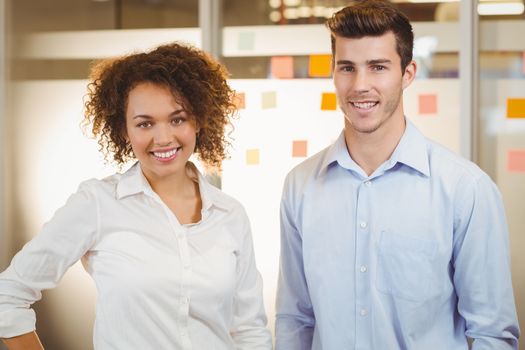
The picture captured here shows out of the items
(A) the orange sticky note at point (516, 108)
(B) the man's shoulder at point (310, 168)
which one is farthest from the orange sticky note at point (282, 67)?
(B) the man's shoulder at point (310, 168)

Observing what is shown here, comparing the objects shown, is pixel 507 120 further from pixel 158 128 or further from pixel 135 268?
pixel 135 268

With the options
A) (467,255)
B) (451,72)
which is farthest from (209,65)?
(451,72)

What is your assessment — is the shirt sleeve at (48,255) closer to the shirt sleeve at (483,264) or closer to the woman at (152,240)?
the woman at (152,240)

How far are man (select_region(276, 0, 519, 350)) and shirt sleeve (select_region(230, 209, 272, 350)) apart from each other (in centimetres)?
15

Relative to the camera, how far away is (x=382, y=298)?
2.02 meters

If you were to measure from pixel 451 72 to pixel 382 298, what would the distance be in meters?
1.87

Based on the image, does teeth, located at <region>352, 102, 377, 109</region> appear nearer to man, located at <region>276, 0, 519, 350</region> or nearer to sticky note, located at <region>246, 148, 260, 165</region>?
man, located at <region>276, 0, 519, 350</region>

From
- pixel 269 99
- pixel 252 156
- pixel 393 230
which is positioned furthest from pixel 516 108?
pixel 393 230

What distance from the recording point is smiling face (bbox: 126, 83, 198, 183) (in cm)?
191

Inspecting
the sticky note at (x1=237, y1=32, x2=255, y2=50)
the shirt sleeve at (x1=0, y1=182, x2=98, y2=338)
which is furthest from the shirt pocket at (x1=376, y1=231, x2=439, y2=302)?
the sticky note at (x1=237, y1=32, x2=255, y2=50)

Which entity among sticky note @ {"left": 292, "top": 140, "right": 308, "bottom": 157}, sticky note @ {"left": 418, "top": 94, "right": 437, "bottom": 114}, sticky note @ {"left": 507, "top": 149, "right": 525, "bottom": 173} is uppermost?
sticky note @ {"left": 418, "top": 94, "right": 437, "bottom": 114}

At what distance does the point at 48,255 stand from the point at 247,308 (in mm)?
497

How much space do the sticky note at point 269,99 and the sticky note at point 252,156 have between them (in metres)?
0.21

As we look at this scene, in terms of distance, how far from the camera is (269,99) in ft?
12.8
